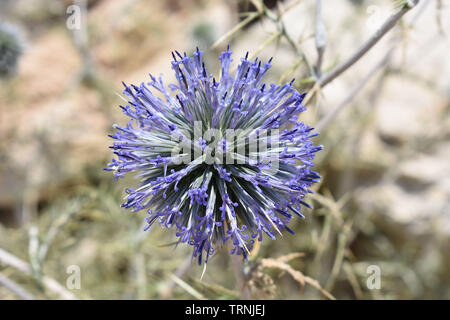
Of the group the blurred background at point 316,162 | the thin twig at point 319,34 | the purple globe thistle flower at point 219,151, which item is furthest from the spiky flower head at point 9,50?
the thin twig at point 319,34

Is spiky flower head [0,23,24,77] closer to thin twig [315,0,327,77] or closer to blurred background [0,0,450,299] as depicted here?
blurred background [0,0,450,299]

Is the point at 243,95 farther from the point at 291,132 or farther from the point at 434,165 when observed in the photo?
the point at 434,165

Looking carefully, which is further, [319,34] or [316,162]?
[316,162]

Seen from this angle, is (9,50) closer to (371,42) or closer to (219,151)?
(219,151)

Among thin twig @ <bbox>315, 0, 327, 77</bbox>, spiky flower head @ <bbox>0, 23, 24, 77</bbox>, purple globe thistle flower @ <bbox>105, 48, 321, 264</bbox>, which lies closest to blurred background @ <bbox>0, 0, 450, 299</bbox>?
spiky flower head @ <bbox>0, 23, 24, 77</bbox>

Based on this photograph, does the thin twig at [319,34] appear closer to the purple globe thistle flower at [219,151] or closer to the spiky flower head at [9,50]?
the purple globe thistle flower at [219,151]

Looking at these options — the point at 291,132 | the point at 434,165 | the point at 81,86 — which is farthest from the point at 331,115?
the point at 81,86

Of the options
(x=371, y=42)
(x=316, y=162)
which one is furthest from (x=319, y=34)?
(x=316, y=162)
